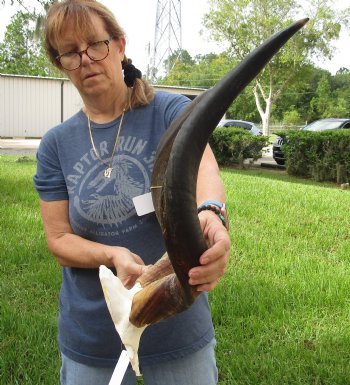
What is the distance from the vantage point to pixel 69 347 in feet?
6.08

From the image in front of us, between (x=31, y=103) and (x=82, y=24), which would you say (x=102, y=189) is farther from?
(x=31, y=103)

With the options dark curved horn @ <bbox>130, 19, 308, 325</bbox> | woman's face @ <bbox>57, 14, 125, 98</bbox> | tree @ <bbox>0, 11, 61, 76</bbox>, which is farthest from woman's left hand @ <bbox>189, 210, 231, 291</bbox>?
tree @ <bbox>0, 11, 61, 76</bbox>

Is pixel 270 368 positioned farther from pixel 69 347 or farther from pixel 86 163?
pixel 86 163

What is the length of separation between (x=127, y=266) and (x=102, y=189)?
0.35 m

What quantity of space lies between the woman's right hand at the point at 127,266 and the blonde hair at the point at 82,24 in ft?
1.75

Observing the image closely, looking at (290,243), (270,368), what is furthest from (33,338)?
(290,243)

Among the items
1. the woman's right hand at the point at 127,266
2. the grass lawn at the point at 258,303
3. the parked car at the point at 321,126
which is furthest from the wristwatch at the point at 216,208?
the parked car at the point at 321,126

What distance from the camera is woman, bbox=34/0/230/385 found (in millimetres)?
1694

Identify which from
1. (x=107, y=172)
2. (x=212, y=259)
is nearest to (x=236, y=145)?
(x=107, y=172)

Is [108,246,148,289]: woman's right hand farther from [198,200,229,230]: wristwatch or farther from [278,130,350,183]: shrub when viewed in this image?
[278,130,350,183]: shrub

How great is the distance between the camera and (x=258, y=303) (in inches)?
154

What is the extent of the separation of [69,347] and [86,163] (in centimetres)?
66

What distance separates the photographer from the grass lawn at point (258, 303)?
313 cm

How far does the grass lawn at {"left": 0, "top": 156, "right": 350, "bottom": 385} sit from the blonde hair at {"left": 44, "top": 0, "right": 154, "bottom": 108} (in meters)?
1.94
